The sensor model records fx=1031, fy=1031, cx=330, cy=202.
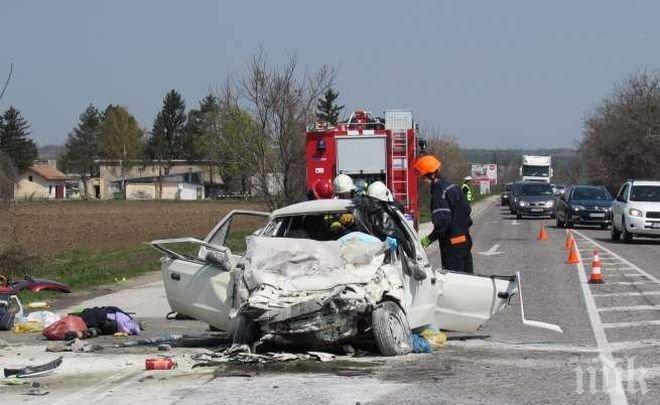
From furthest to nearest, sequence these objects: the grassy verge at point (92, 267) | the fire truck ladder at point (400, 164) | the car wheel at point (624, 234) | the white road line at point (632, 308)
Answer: the car wheel at point (624, 234) < the fire truck ladder at point (400, 164) < the grassy verge at point (92, 267) < the white road line at point (632, 308)

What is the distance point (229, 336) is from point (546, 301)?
5658 mm

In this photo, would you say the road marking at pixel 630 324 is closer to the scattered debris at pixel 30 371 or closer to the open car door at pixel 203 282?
the open car door at pixel 203 282

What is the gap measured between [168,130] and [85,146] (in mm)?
14151

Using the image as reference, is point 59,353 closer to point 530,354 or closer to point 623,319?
point 530,354

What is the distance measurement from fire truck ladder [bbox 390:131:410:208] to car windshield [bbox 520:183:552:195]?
2432 centimetres

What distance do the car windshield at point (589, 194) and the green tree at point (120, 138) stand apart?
109m

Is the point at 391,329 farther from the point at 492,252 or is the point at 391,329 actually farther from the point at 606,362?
the point at 492,252

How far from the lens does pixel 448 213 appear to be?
11.6m

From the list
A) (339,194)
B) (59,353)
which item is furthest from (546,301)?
(59,353)

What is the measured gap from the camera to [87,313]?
38.5ft

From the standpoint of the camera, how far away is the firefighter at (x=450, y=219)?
11.6 m

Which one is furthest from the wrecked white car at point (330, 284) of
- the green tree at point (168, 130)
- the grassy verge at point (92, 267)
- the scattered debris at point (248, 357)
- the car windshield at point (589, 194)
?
the green tree at point (168, 130)

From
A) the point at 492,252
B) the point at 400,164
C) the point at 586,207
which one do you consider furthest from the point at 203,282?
the point at 586,207

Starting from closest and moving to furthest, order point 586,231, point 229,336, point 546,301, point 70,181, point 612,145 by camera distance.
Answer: point 229,336
point 546,301
point 586,231
point 612,145
point 70,181
